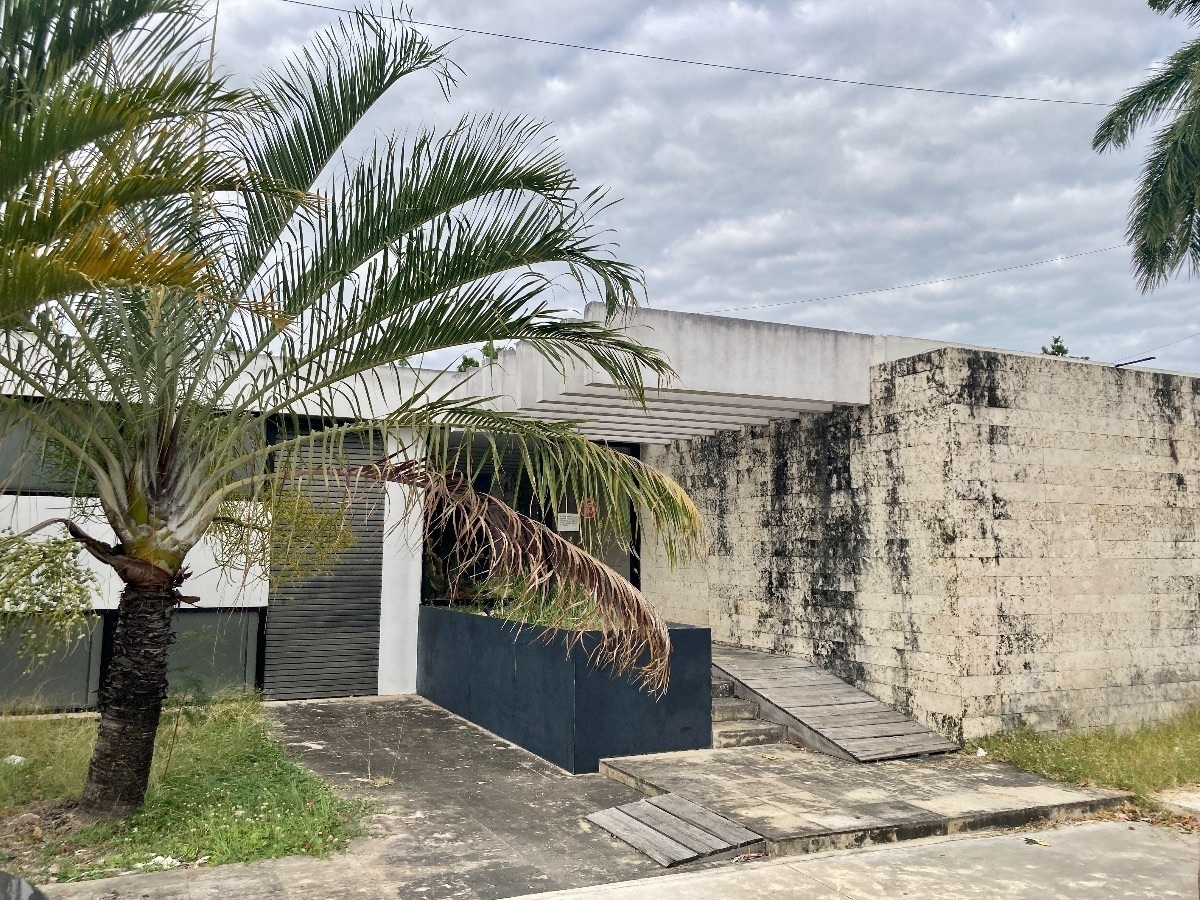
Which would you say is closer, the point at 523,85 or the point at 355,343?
the point at 355,343

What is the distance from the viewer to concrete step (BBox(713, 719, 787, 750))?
26.0 ft

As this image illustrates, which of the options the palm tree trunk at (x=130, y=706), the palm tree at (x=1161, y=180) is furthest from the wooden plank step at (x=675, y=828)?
the palm tree at (x=1161, y=180)

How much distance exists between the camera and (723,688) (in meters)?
8.81

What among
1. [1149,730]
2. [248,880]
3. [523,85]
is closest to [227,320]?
[523,85]

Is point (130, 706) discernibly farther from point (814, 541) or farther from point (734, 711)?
point (814, 541)

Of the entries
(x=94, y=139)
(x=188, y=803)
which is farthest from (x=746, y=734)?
(x=94, y=139)

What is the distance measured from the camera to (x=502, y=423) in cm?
545

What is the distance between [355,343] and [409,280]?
0.49 meters

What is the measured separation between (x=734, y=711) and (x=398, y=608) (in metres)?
4.50

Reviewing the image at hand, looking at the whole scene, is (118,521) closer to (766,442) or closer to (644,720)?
(644,720)

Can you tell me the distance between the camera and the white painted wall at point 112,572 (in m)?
9.67

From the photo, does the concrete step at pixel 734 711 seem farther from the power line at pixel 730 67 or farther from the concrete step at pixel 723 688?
the power line at pixel 730 67

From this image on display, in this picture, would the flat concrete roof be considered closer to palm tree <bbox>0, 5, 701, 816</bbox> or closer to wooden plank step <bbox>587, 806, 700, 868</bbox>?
palm tree <bbox>0, 5, 701, 816</bbox>

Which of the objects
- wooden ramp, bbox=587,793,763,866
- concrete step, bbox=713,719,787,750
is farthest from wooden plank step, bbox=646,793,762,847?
concrete step, bbox=713,719,787,750
